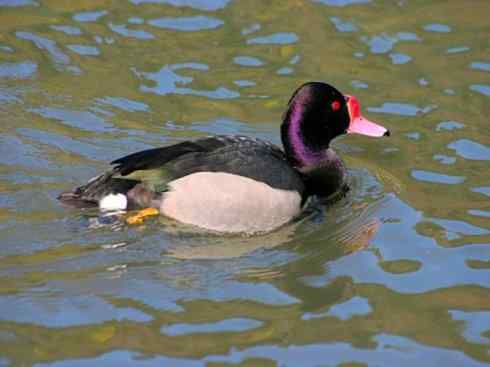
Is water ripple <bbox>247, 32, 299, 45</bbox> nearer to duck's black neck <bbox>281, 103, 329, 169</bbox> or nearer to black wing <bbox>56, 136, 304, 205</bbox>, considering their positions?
duck's black neck <bbox>281, 103, 329, 169</bbox>

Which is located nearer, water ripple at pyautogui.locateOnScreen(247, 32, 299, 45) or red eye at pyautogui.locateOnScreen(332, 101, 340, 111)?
red eye at pyautogui.locateOnScreen(332, 101, 340, 111)

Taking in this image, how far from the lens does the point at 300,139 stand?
9.30 metres

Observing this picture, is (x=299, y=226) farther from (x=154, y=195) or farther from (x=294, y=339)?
(x=294, y=339)

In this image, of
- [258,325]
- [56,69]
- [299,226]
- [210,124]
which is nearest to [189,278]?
[258,325]

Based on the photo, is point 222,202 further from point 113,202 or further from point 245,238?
point 113,202

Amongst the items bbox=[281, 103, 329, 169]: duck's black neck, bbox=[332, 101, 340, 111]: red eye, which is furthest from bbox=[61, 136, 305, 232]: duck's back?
bbox=[332, 101, 340, 111]: red eye

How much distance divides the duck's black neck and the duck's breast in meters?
0.77

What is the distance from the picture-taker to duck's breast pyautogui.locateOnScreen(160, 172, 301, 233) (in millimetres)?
8578

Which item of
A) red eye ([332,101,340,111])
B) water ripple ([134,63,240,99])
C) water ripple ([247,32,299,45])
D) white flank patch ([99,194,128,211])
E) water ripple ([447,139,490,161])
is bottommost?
water ripple ([447,139,490,161])

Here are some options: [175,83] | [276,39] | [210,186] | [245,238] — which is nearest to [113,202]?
[210,186]

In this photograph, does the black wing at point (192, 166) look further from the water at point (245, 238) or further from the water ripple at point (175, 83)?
the water ripple at point (175, 83)

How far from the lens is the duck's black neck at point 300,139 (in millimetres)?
9242

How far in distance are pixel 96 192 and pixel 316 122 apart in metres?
2.06

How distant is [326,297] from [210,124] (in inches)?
138
